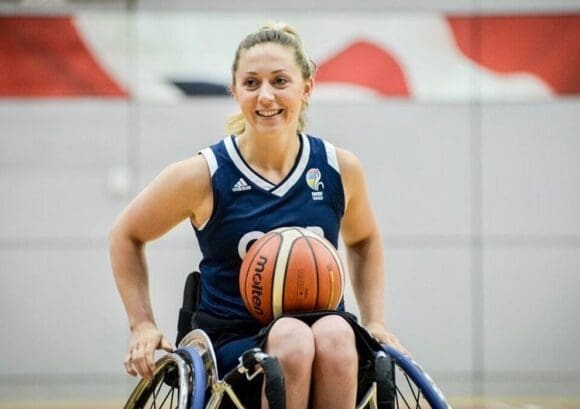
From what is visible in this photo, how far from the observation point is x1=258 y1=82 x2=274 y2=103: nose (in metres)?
3.01

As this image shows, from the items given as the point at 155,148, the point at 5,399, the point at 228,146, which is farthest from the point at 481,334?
the point at 228,146

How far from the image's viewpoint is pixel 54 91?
7.56m

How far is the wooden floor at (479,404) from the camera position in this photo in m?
6.30

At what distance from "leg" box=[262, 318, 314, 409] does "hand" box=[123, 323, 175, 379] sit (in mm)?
421

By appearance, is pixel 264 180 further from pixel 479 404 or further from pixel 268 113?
pixel 479 404

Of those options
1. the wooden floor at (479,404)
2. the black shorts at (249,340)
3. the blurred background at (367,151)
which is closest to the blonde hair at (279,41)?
the black shorts at (249,340)

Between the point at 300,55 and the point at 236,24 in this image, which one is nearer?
the point at 300,55

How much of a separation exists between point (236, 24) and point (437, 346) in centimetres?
253

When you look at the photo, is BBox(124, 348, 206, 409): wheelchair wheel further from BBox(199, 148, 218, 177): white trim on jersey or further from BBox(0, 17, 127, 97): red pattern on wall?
BBox(0, 17, 127, 97): red pattern on wall

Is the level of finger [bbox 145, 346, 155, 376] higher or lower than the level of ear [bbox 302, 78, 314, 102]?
lower

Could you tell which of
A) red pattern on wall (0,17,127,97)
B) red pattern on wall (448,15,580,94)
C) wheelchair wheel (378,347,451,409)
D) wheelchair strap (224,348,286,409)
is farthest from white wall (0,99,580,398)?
wheelchair strap (224,348,286,409)

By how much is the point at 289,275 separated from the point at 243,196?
39 cm

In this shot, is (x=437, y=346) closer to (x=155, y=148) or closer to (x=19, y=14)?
(x=155, y=148)

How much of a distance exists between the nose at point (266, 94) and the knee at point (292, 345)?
0.64 meters
